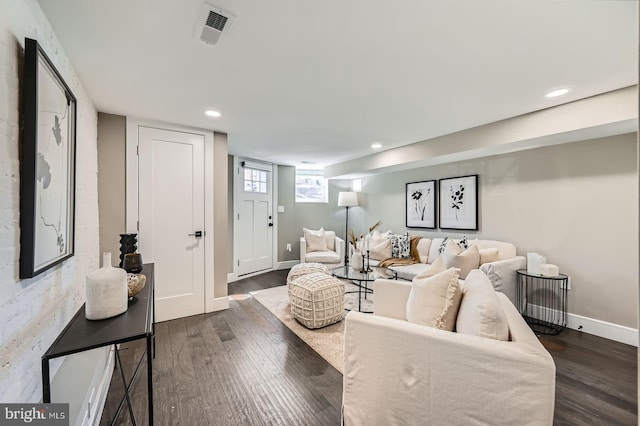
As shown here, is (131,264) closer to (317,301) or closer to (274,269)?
(317,301)

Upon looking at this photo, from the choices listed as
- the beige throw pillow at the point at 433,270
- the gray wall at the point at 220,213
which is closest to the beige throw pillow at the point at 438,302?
the beige throw pillow at the point at 433,270

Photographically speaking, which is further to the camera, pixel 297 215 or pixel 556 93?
pixel 297 215

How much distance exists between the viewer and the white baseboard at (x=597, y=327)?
2494mm

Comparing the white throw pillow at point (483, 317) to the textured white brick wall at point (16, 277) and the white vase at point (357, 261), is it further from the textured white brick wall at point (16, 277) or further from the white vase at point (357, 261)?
the white vase at point (357, 261)

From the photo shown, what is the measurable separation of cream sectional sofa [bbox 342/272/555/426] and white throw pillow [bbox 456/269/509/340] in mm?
13

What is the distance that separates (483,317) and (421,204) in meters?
3.48

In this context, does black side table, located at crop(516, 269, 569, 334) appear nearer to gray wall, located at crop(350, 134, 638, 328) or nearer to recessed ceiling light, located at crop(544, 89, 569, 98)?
gray wall, located at crop(350, 134, 638, 328)

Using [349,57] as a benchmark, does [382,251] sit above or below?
below

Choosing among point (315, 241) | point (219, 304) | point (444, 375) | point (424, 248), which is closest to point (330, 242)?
point (315, 241)

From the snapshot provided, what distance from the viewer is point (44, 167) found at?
118cm

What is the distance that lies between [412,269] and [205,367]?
8.86 ft

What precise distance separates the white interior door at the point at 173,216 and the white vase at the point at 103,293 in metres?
1.72

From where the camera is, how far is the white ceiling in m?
1.33

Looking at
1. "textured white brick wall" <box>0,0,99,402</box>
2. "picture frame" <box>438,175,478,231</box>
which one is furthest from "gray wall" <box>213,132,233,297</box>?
"picture frame" <box>438,175,478,231</box>
